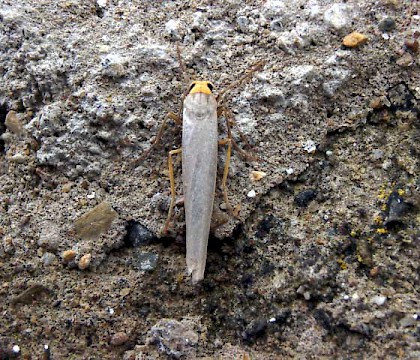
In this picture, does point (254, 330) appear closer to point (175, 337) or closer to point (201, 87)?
point (175, 337)

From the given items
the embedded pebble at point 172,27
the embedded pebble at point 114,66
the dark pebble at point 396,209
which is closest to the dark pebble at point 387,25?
the dark pebble at point 396,209

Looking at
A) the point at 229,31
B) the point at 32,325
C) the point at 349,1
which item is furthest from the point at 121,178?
the point at 349,1

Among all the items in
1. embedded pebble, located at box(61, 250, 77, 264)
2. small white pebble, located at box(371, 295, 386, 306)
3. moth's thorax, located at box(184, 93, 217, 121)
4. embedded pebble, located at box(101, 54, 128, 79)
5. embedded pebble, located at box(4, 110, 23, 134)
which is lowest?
embedded pebble, located at box(61, 250, 77, 264)

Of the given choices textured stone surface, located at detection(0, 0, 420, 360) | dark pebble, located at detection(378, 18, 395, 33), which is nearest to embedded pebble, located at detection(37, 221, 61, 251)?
textured stone surface, located at detection(0, 0, 420, 360)

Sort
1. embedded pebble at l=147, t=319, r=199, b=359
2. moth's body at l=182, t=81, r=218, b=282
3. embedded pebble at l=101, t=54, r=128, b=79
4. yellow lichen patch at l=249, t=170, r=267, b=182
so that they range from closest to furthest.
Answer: embedded pebble at l=147, t=319, r=199, b=359, moth's body at l=182, t=81, r=218, b=282, yellow lichen patch at l=249, t=170, r=267, b=182, embedded pebble at l=101, t=54, r=128, b=79

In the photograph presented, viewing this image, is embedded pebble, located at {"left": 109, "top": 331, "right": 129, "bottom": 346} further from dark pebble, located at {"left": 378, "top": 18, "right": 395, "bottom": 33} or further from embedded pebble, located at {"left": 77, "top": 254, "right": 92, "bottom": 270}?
dark pebble, located at {"left": 378, "top": 18, "right": 395, "bottom": 33}

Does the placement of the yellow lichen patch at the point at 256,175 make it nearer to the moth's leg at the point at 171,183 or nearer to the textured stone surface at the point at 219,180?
the textured stone surface at the point at 219,180
